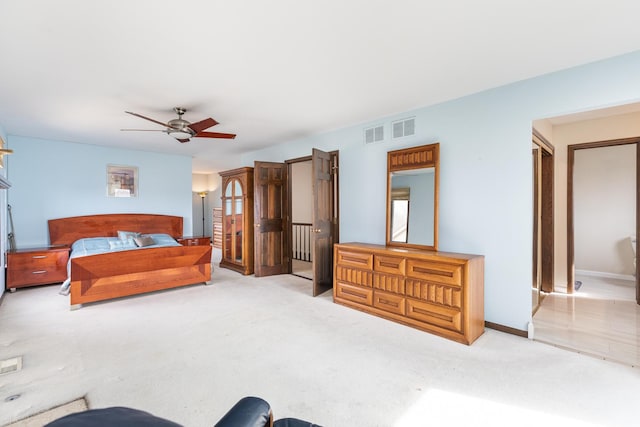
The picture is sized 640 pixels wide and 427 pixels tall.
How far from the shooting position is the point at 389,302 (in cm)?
349

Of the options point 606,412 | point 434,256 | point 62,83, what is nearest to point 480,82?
point 434,256

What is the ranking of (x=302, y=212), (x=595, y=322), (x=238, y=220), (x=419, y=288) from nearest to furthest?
(x=419, y=288) → (x=595, y=322) → (x=238, y=220) → (x=302, y=212)

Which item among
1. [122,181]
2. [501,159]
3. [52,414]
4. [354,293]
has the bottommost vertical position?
[52,414]

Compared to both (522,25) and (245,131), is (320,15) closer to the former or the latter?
(522,25)

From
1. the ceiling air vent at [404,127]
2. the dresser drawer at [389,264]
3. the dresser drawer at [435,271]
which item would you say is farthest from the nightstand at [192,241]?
the dresser drawer at [435,271]

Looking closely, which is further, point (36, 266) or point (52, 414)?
point (36, 266)

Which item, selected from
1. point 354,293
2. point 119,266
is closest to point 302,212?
point 354,293

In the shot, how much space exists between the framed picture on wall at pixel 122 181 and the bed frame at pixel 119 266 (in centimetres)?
50

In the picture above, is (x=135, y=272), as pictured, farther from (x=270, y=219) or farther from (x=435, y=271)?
(x=435, y=271)

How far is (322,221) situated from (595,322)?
3.47 meters

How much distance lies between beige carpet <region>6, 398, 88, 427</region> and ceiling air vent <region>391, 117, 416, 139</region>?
13.5 ft

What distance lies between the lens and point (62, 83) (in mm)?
3051

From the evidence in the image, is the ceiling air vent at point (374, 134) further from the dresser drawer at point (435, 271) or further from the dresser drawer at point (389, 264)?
the dresser drawer at point (435, 271)

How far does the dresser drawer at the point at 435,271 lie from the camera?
2932 mm
